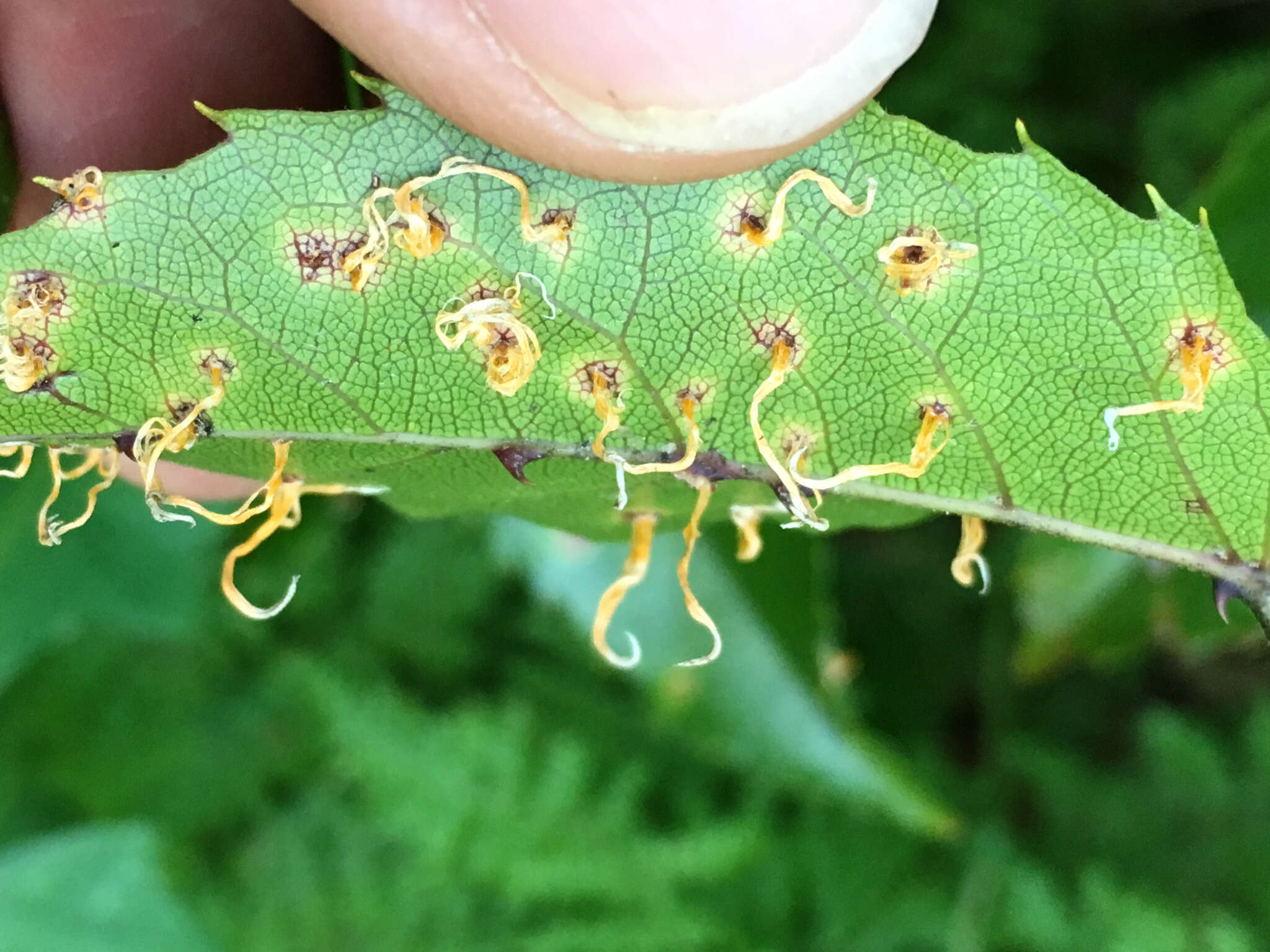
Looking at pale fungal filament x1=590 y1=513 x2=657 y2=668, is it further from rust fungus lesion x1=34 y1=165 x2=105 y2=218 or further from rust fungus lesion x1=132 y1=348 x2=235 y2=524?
rust fungus lesion x1=34 y1=165 x2=105 y2=218

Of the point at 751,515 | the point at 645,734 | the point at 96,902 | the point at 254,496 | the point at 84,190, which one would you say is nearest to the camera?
the point at 84,190

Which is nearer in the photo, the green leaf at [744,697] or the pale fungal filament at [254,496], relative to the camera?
the pale fungal filament at [254,496]

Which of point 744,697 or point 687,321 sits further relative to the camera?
point 744,697

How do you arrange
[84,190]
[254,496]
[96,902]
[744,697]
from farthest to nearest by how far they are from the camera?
[96,902] < [744,697] < [254,496] < [84,190]

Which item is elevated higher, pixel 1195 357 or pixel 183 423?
pixel 1195 357

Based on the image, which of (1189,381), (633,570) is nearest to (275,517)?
(633,570)

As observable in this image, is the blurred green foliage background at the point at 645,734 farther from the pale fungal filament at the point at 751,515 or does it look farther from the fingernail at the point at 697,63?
the fingernail at the point at 697,63

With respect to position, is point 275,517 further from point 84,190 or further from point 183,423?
point 84,190

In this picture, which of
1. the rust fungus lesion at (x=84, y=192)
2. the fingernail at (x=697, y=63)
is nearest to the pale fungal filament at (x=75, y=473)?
the rust fungus lesion at (x=84, y=192)
